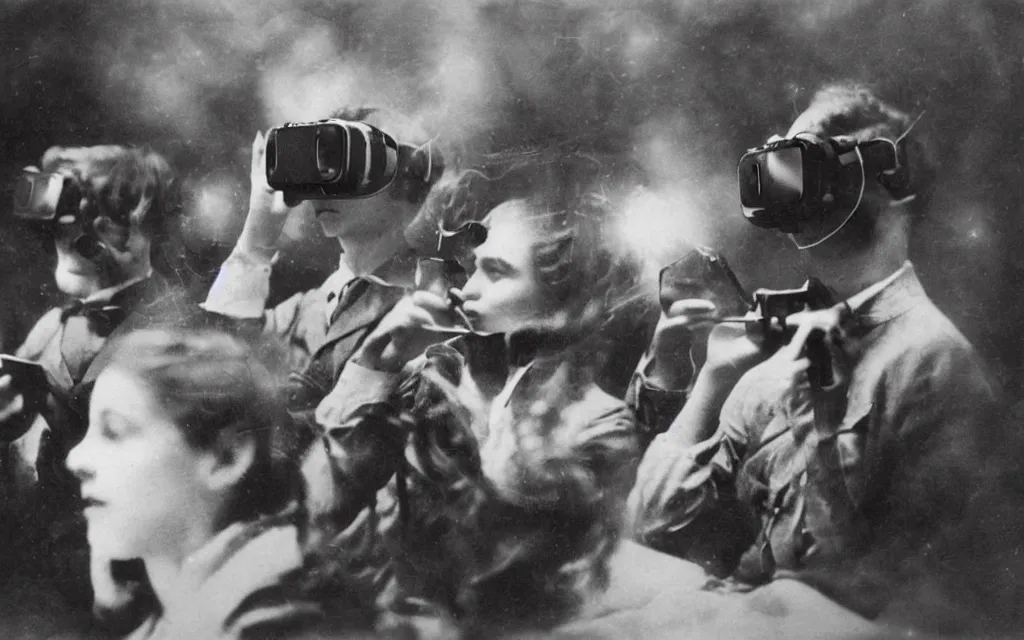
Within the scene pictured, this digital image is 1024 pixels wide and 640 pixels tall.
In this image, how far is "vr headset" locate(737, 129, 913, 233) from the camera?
288 cm

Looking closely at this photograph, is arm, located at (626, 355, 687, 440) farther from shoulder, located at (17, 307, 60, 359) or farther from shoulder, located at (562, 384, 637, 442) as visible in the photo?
shoulder, located at (17, 307, 60, 359)

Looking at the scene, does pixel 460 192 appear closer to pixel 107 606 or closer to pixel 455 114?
pixel 455 114

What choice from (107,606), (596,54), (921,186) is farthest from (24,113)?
(921,186)

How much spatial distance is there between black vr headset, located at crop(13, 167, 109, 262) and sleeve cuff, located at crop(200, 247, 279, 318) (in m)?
0.48

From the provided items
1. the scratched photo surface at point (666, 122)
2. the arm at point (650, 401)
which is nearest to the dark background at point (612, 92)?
the scratched photo surface at point (666, 122)

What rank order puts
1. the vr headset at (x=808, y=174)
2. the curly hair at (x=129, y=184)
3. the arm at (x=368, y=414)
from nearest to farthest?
the vr headset at (x=808, y=174) → the arm at (x=368, y=414) → the curly hair at (x=129, y=184)

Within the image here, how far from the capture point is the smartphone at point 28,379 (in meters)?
3.17

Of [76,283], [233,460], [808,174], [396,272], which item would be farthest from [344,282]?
[808,174]

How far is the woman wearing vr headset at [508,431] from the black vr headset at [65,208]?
1092 mm

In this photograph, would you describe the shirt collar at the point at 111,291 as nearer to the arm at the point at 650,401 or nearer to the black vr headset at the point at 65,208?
the black vr headset at the point at 65,208

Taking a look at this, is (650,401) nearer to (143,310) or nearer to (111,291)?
(143,310)

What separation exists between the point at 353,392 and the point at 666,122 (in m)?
1.44

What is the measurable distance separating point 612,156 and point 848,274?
0.91 meters

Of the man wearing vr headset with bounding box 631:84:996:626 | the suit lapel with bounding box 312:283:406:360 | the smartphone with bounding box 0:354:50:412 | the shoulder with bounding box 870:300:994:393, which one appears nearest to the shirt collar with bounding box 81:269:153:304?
the smartphone with bounding box 0:354:50:412
